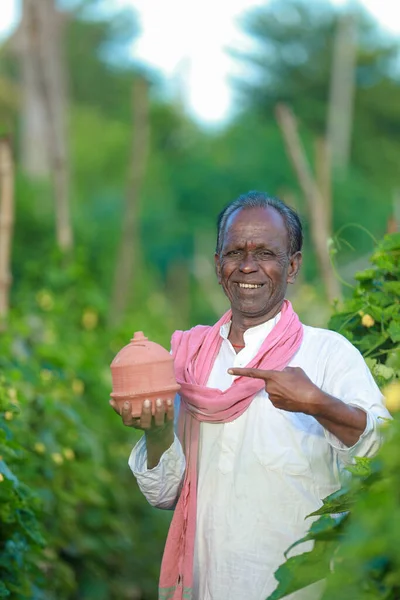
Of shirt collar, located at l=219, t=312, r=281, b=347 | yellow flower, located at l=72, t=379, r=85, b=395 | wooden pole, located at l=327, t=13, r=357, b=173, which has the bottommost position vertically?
shirt collar, located at l=219, t=312, r=281, b=347

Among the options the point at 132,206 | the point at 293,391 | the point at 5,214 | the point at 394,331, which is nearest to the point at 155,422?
the point at 293,391

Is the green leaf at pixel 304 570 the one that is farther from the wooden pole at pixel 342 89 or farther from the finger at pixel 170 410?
the wooden pole at pixel 342 89

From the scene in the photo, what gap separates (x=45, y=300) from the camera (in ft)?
31.9

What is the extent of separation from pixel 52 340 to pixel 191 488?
4841mm

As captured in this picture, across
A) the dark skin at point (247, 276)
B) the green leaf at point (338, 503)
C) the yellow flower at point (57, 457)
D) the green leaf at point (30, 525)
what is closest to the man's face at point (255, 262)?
the dark skin at point (247, 276)

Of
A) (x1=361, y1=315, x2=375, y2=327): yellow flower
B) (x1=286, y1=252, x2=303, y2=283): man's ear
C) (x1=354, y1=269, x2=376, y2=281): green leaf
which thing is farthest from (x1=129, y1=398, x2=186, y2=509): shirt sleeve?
(x1=354, y1=269, x2=376, y2=281): green leaf

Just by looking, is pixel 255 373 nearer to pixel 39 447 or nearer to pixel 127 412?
pixel 127 412

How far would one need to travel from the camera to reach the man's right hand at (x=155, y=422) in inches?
138

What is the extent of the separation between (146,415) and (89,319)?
6.64 meters

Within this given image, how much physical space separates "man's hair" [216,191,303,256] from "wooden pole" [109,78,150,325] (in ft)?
24.5

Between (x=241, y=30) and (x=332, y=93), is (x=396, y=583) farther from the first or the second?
(x=241, y=30)

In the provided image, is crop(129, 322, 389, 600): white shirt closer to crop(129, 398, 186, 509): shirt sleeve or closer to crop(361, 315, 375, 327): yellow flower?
crop(129, 398, 186, 509): shirt sleeve

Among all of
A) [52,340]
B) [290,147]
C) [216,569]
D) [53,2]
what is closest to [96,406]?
[52,340]

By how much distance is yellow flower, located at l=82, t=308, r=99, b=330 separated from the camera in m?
10.1
